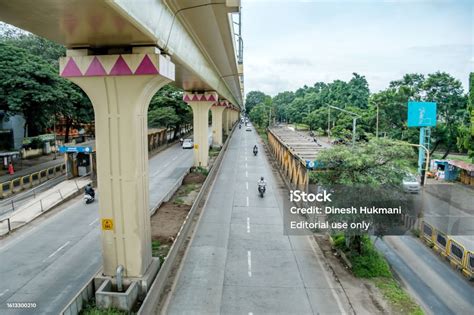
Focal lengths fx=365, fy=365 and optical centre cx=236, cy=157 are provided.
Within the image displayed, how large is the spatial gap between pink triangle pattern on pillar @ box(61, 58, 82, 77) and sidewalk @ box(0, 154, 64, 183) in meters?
23.2

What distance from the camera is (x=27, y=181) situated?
29.3 m

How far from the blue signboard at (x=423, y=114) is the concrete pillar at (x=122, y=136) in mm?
22250

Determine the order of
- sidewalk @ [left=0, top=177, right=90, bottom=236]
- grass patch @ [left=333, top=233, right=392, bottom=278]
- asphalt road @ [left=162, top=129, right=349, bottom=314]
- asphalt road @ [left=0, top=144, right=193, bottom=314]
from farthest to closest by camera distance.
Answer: sidewalk @ [left=0, top=177, right=90, bottom=236]
grass patch @ [left=333, top=233, right=392, bottom=278]
asphalt road @ [left=0, top=144, right=193, bottom=314]
asphalt road @ [left=162, top=129, right=349, bottom=314]

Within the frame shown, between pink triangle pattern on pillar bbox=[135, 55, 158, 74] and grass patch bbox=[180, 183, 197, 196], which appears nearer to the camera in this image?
pink triangle pattern on pillar bbox=[135, 55, 158, 74]

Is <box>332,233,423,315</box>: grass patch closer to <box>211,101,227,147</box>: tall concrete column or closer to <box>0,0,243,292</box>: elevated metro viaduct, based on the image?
<box>0,0,243,292</box>: elevated metro viaduct

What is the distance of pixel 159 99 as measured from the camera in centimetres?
5278

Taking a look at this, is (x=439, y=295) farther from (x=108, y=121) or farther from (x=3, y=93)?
(x=3, y=93)

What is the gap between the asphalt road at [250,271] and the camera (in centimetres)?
1145

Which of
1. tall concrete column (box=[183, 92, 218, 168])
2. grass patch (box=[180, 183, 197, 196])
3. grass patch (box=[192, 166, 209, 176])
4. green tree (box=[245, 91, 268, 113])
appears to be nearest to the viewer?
grass patch (box=[180, 183, 197, 196])

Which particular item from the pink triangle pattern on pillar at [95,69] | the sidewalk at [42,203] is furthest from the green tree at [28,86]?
the pink triangle pattern on pillar at [95,69]

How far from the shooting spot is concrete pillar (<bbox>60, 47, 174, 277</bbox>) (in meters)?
10.8

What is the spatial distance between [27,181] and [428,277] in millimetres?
28733

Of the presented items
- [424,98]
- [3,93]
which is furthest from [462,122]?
[3,93]

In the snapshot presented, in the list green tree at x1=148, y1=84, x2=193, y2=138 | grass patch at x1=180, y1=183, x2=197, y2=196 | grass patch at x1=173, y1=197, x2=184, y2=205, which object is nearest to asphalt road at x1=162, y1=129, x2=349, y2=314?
grass patch at x1=173, y1=197, x2=184, y2=205
